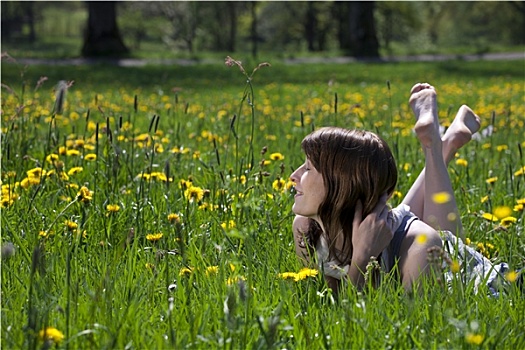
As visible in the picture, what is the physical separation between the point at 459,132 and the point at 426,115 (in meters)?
0.28

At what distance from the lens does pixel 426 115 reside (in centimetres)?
306

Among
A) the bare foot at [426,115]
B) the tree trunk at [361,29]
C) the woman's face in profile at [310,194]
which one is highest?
the tree trunk at [361,29]

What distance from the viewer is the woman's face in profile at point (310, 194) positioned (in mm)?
2645

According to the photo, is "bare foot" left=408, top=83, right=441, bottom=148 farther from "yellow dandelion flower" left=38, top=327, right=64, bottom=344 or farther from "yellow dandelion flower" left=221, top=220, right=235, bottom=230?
"yellow dandelion flower" left=38, top=327, right=64, bottom=344

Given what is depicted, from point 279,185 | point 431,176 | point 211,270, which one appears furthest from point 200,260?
point 431,176

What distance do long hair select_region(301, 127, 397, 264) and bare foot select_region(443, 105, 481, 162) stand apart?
0.73m

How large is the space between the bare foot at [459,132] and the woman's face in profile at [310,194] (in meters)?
0.85

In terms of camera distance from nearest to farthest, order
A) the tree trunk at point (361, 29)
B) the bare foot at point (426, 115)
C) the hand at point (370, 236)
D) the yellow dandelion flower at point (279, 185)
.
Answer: the hand at point (370, 236) < the bare foot at point (426, 115) < the yellow dandelion flower at point (279, 185) < the tree trunk at point (361, 29)

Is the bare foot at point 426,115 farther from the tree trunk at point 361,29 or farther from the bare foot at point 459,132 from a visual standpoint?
the tree trunk at point 361,29

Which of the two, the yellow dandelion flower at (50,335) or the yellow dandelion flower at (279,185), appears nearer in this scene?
the yellow dandelion flower at (50,335)

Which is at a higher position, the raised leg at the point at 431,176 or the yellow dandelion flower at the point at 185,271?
the raised leg at the point at 431,176

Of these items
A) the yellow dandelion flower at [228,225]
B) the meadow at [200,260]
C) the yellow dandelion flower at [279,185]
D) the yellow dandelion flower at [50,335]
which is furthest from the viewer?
the yellow dandelion flower at [279,185]

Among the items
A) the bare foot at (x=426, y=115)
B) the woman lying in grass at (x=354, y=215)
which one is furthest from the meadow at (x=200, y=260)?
the bare foot at (x=426, y=115)

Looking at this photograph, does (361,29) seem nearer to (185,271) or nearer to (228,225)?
(228,225)
